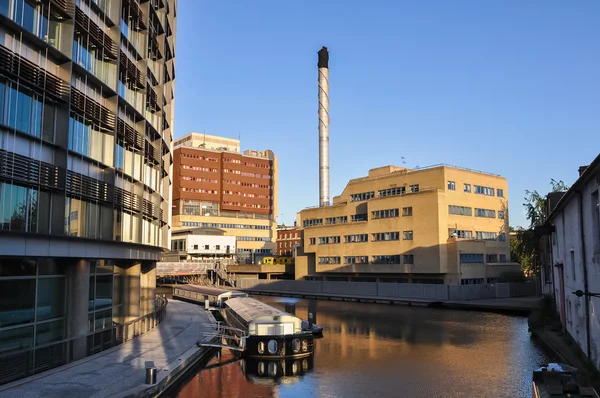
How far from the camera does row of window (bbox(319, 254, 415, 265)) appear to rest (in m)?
72.1

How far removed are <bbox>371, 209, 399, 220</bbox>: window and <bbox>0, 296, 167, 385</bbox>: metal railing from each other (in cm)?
4897

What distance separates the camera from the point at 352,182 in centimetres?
8556

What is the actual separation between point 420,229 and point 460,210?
21.8 feet

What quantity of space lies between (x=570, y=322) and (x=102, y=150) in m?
28.6

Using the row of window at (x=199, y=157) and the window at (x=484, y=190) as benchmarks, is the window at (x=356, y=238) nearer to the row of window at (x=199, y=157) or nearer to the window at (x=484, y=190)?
the window at (x=484, y=190)

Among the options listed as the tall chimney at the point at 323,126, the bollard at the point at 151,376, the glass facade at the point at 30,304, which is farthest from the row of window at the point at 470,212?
the bollard at the point at 151,376

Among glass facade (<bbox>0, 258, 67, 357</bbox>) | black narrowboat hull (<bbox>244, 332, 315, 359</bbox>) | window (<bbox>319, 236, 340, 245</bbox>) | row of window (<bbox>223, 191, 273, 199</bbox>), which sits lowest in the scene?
black narrowboat hull (<bbox>244, 332, 315, 359</bbox>)

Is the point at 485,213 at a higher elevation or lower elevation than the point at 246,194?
lower

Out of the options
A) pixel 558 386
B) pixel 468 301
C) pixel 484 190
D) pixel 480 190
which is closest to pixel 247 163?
pixel 484 190

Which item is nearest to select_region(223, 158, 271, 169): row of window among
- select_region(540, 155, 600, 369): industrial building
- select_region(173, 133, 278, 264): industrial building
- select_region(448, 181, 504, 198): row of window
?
select_region(173, 133, 278, 264): industrial building

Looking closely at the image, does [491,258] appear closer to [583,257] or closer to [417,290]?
[417,290]

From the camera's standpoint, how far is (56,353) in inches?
898

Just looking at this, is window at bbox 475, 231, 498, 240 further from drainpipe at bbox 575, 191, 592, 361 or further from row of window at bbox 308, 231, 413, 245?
drainpipe at bbox 575, 191, 592, 361

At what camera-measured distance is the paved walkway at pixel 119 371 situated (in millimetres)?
17703
